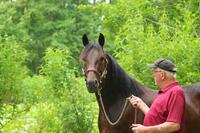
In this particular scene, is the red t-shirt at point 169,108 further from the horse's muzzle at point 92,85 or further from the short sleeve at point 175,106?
the horse's muzzle at point 92,85

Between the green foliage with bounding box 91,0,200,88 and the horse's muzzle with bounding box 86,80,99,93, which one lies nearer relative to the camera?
the horse's muzzle with bounding box 86,80,99,93

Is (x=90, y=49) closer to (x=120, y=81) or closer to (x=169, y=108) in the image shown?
(x=120, y=81)

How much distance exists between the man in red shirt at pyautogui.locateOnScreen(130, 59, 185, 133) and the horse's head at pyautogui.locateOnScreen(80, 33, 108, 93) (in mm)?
1305

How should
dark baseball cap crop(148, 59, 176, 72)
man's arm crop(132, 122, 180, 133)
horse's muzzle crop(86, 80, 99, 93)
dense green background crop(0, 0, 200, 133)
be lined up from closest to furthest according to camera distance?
man's arm crop(132, 122, 180, 133) → dark baseball cap crop(148, 59, 176, 72) → horse's muzzle crop(86, 80, 99, 93) → dense green background crop(0, 0, 200, 133)

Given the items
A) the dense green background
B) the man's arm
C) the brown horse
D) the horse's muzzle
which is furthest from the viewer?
the dense green background

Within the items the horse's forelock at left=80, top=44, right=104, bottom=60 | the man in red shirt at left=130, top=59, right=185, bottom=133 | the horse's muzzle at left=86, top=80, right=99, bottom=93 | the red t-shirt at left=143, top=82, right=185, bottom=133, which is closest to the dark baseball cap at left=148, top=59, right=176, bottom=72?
the man in red shirt at left=130, top=59, right=185, bottom=133

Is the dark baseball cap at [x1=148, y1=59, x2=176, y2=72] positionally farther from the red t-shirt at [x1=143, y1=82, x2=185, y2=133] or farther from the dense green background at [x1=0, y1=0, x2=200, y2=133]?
the dense green background at [x1=0, y1=0, x2=200, y2=133]

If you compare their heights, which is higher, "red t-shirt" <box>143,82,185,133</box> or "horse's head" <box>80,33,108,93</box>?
"horse's head" <box>80,33,108,93</box>

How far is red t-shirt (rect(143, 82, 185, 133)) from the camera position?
3309 mm

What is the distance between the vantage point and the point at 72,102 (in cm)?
730

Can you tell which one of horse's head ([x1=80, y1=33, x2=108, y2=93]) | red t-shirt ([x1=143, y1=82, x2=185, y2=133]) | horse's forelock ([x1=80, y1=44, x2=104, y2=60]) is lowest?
red t-shirt ([x1=143, y1=82, x2=185, y2=133])

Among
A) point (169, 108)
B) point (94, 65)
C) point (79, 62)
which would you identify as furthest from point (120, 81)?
point (79, 62)

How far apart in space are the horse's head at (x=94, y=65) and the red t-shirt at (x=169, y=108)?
1.33 metres

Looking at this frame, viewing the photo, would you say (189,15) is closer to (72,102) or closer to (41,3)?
(72,102)
